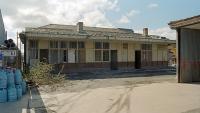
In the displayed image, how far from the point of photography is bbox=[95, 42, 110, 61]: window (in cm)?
3425

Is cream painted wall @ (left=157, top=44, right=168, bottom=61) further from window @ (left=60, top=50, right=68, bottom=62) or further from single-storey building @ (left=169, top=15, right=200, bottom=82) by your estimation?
single-storey building @ (left=169, top=15, right=200, bottom=82)

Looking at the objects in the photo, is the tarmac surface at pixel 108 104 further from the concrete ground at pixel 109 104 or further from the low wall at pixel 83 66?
the low wall at pixel 83 66

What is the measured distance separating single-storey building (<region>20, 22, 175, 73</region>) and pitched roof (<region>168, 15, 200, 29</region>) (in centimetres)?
1269

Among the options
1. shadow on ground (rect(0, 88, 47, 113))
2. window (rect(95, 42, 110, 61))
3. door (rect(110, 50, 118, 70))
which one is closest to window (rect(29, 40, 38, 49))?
window (rect(95, 42, 110, 61))

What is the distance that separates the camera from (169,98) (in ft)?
44.2

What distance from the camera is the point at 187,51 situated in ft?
70.6

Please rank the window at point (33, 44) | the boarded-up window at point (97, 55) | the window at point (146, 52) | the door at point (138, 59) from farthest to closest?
the window at point (146, 52) < the door at point (138, 59) < the boarded-up window at point (97, 55) < the window at point (33, 44)

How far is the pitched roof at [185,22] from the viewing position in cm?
1892

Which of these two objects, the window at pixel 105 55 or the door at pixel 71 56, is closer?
the door at pixel 71 56

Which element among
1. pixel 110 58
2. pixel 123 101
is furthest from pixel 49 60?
pixel 123 101

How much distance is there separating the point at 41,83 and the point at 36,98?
16.4 feet

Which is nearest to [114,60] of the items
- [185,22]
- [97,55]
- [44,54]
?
[97,55]

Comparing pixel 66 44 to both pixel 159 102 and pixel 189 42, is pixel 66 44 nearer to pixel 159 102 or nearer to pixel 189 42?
pixel 189 42

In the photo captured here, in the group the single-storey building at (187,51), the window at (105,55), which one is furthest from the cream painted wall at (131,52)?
the single-storey building at (187,51)
